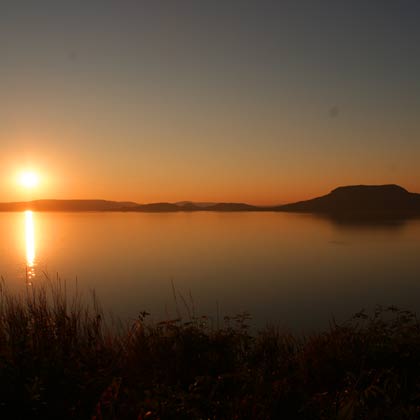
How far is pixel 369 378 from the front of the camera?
6707mm

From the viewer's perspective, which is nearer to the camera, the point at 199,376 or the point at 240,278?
the point at 199,376

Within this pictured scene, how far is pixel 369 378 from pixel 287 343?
3.27 m

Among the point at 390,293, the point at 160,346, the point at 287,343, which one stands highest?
the point at 160,346

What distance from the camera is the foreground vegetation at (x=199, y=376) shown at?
4719 millimetres

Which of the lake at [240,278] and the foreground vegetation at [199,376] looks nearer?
the foreground vegetation at [199,376]

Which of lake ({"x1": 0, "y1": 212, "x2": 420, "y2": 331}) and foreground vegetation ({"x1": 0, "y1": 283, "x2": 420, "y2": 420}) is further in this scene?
lake ({"x1": 0, "y1": 212, "x2": 420, "y2": 331})

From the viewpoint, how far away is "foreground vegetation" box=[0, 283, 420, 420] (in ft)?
15.5

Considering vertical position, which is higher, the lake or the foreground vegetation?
the foreground vegetation

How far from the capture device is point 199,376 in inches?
228

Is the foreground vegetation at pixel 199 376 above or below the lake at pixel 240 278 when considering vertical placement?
above

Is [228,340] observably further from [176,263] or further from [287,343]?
[176,263]

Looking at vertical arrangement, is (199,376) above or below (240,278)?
above

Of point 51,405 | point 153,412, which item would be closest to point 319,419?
point 153,412

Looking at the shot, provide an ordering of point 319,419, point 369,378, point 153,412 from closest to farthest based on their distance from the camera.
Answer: point 153,412, point 319,419, point 369,378
